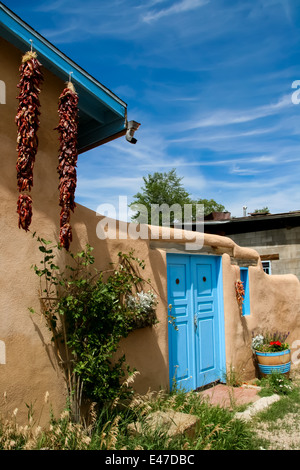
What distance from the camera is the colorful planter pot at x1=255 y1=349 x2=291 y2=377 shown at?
6059 mm

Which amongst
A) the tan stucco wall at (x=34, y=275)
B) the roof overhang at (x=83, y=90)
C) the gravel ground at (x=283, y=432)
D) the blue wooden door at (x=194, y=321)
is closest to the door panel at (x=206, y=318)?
the blue wooden door at (x=194, y=321)

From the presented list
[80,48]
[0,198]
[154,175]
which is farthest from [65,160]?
[154,175]

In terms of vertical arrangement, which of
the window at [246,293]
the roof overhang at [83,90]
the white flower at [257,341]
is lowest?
the white flower at [257,341]

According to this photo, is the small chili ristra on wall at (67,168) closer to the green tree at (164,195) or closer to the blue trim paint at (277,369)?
the blue trim paint at (277,369)

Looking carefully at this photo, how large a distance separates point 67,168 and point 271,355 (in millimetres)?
5001

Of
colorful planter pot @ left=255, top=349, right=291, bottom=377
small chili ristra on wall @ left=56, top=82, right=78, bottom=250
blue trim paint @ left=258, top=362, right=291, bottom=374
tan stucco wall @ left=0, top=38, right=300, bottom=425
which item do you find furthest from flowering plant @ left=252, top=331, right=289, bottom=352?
small chili ristra on wall @ left=56, top=82, right=78, bottom=250

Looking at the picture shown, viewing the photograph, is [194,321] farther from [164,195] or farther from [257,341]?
[164,195]

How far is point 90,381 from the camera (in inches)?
128

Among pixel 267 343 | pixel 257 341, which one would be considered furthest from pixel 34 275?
pixel 267 343

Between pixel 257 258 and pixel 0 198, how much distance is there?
5.57 m

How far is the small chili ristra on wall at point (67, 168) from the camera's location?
306 cm

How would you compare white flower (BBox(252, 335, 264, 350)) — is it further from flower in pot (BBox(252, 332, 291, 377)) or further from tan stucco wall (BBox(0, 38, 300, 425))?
tan stucco wall (BBox(0, 38, 300, 425))

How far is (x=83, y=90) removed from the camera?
13.0 ft
